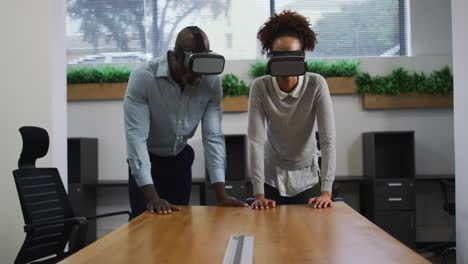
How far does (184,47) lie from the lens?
1.98m

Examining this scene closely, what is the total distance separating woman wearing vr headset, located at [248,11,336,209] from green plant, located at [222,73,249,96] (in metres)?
2.87

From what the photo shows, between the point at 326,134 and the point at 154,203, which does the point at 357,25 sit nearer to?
the point at 326,134

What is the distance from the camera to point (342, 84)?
5156mm

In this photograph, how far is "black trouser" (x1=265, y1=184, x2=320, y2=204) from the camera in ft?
7.50

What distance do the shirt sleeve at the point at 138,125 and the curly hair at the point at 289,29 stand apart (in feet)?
1.82

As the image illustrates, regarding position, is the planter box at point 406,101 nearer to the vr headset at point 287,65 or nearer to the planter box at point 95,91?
the planter box at point 95,91

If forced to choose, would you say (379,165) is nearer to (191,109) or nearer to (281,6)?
(281,6)

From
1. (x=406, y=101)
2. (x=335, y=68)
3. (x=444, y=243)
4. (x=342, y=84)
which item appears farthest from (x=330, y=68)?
(x=444, y=243)

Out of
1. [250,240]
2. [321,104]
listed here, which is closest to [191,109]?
[321,104]

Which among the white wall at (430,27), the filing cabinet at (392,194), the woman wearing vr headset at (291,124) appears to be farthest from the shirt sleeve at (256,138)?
the white wall at (430,27)

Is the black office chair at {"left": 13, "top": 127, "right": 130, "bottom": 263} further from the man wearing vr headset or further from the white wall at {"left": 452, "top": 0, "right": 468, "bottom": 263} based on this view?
the white wall at {"left": 452, "top": 0, "right": 468, "bottom": 263}

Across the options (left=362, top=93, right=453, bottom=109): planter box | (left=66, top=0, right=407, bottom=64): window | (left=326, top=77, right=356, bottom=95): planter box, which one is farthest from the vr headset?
(left=66, top=0, right=407, bottom=64): window

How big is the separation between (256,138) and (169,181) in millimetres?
487

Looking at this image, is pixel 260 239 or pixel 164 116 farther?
pixel 164 116
